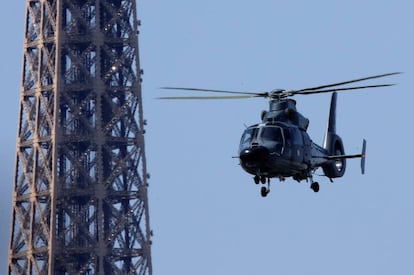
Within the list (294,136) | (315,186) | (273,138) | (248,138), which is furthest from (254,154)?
(315,186)

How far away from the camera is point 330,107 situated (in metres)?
178

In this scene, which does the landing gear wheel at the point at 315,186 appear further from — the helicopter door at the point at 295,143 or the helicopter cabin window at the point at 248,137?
the helicopter cabin window at the point at 248,137

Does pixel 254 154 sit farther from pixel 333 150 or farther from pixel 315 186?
pixel 333 150

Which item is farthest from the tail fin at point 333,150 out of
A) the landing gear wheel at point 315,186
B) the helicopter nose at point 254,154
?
the helicopter nose at point 254,154

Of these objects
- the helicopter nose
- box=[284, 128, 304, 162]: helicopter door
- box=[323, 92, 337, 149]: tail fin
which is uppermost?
box=[323, 92, 337, 149]: tail fin

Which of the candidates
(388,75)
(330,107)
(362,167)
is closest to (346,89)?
(388,75)

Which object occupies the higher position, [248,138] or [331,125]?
[331,125]

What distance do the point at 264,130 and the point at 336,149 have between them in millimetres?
15224

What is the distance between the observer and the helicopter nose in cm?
15362

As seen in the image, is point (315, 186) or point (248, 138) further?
point (315, 186)

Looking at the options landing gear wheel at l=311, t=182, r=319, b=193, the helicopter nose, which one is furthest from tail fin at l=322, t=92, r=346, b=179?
the helicopter nose

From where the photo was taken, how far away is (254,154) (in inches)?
6053

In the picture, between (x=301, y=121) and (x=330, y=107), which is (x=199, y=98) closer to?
(x=301, y=121)

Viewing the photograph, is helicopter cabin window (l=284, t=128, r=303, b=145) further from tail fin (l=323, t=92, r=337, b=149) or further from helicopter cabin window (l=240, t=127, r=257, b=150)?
tail fin (l=323, t=92, r=337, b=149)
